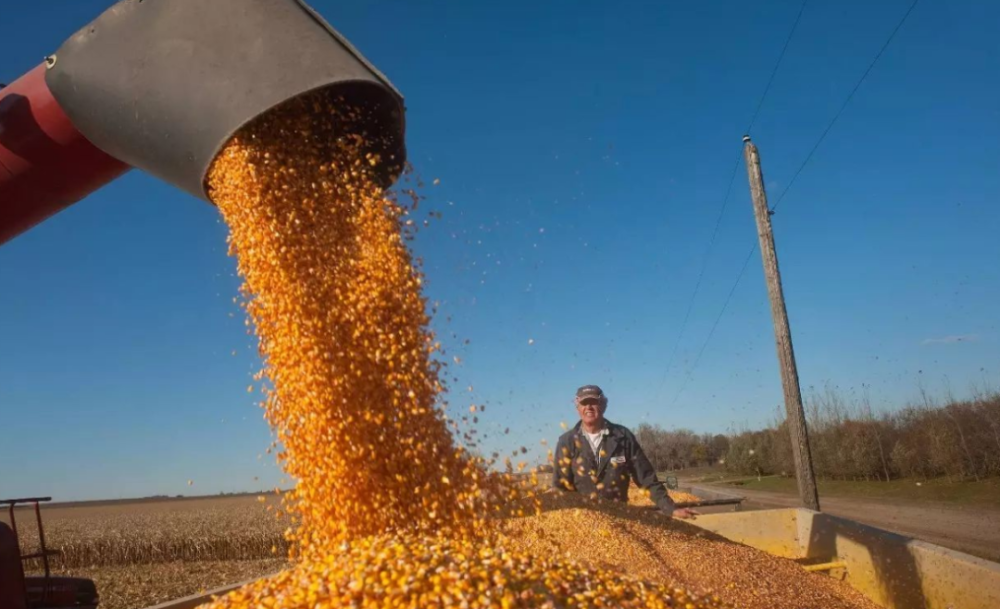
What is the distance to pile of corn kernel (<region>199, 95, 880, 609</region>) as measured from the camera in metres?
2.67

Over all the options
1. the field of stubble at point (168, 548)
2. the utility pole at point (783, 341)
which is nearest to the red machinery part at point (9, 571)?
the utility pole at point (783, 341)

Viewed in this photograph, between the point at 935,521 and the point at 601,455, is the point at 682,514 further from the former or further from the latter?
the point at 935,521

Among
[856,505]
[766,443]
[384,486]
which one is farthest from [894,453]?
[384,486]

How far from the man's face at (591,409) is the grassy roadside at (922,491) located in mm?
13085

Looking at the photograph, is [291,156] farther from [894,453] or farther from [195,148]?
[894,453]

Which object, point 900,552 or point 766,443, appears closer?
point 900,552

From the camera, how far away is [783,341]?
7410mm

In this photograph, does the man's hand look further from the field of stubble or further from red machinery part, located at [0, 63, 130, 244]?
the field of stubble

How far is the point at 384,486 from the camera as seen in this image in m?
2.79

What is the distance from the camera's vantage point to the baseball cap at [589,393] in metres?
4.97

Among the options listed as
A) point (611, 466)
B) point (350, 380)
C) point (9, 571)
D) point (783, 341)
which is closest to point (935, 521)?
point (783, 341)

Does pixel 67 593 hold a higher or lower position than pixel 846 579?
higher

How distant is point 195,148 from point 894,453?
24.9m

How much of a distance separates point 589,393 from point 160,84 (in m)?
3.42
